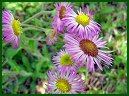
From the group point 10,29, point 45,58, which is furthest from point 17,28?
point 45,58

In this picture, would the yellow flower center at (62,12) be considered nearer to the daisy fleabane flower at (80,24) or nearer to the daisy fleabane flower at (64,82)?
the daisy fleabane flower at (80,24)

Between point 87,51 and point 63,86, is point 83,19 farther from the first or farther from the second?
point 63,86

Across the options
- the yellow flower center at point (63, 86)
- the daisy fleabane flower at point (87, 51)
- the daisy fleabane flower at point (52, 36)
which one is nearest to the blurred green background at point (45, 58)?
the daisy fleabane flower at point (52, 36)

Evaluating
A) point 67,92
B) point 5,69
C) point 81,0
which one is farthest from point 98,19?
point 67,92

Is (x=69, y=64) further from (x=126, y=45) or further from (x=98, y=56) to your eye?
(x=126, y=45)

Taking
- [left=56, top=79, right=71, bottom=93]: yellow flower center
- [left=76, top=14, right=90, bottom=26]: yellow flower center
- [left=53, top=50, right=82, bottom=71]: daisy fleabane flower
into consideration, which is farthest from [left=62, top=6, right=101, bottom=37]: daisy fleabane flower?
[left=56, top=79, right=71, bottom=93]: yellow flower center

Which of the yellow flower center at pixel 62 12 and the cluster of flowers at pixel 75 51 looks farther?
the yellow flower center at pixel 62 12

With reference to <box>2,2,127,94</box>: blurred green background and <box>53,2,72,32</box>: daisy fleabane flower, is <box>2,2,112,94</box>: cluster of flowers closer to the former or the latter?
<box>53,2,72,32</box>: daisy fleabane flower
